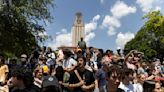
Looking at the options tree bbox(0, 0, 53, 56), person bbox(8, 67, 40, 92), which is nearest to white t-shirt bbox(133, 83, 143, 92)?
person bbox(8, 67, 40, 92)

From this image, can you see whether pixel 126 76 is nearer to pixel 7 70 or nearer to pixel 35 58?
pixel 7 70

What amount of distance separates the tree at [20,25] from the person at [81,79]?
59.3ft

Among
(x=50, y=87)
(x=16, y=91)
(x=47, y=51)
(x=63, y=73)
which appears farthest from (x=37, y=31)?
(x=16, y=91)

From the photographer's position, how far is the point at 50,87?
10.3 metres

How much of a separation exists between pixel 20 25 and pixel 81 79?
18961 mm

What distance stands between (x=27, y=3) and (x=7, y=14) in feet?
5.22

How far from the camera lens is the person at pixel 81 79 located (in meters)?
12.7

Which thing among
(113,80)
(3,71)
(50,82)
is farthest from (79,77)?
(3,71)

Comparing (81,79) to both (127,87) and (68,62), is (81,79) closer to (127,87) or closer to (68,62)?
(127,87)

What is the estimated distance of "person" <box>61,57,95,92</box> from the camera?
500 inches

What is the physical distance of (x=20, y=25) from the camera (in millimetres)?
31109

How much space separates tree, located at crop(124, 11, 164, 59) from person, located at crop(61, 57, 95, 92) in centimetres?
5564

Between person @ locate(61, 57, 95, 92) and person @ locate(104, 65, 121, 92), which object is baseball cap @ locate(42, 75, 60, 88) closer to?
person @ locate(104, 65, 121, 92)

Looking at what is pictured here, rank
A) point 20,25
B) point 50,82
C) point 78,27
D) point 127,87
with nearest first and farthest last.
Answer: point 127,87 → point 50,82 → point 20,25 → point 78,27
